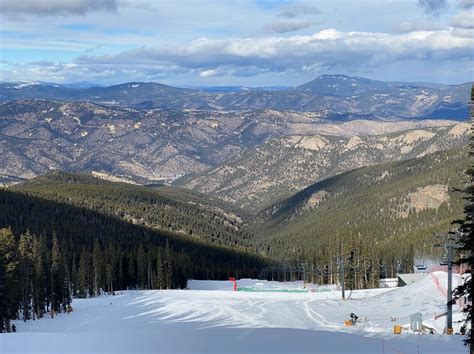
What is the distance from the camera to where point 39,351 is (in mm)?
18953

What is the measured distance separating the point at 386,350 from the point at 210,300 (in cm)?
5298

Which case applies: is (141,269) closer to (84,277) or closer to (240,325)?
(84,277)

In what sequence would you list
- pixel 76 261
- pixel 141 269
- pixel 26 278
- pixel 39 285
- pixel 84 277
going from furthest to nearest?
pixel 141 269 < pixel 76 261 < pixel 84 277 < pixel 39 285 < pixel 26 278

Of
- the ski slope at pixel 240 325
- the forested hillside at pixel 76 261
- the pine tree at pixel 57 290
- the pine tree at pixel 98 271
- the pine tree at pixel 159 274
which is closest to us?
the ski slope at pixel 240 325

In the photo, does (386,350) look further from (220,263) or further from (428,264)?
(220,263)

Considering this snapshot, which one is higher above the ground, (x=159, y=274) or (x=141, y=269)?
(x=141, y=269)

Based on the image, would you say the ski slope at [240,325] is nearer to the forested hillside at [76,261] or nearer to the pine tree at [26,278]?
the pine tree at [26,278]

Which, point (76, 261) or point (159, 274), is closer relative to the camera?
point (76, 261)

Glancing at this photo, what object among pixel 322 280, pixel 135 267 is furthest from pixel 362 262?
pixel 135 267

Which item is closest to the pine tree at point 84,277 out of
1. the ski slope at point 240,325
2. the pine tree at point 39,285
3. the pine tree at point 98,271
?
the pine tree at point 98,271

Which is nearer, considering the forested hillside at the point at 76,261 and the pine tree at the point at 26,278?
the forested hillside at the point at 76,261

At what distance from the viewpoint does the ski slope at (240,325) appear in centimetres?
2020

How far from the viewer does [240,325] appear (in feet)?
146

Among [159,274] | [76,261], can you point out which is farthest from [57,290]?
[159,274]
